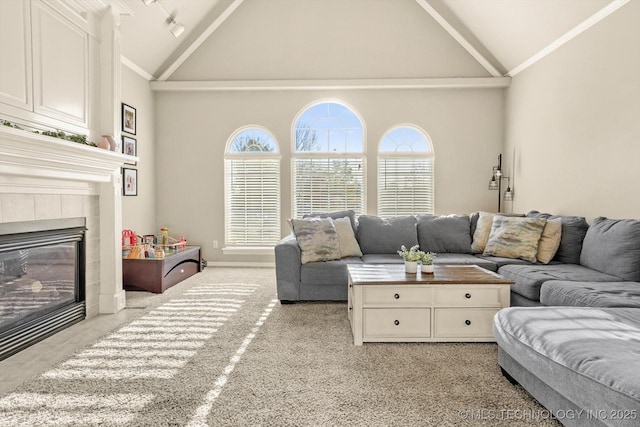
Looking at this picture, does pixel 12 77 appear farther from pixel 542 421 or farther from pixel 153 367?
pixel 542 421

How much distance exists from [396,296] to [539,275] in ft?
3.92

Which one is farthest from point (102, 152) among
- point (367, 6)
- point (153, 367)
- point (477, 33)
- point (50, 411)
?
point (477, 33)

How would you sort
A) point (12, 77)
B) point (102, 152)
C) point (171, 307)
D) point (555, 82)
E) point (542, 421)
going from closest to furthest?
1. point (542, 421)
2. point (12, 77)
3. point (102, 152)
4. point (171, 307)
5. point (555, 82)

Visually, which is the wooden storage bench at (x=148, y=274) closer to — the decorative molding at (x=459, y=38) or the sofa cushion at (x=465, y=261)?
the sofa cushion at (x=465, y=261)

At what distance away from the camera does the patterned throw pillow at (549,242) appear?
3.89 m

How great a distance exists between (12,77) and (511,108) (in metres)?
5.64

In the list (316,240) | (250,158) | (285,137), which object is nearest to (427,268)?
(316,240)

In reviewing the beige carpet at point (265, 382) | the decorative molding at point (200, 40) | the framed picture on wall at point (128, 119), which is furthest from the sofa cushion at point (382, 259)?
the decorative molding at point (200, 40)

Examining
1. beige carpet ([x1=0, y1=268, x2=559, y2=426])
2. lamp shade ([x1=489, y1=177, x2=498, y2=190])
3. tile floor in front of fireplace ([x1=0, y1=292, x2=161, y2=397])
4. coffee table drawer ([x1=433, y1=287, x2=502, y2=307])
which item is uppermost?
lamp shade ([x1=489, y1=177, x2=498, y2=190])

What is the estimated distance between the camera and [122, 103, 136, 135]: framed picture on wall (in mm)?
5250

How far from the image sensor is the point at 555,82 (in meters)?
4.64

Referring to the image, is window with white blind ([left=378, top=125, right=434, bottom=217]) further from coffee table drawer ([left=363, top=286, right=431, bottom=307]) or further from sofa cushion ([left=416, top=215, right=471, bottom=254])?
coffee table drawer ([left=363, top=286, right=431, bottom=307])

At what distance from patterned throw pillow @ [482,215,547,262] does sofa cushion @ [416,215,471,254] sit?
0.96ft

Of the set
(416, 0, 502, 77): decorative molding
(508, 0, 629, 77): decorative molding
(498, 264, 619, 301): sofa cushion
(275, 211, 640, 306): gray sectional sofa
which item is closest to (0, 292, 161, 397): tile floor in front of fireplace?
(275, 211, 640, 306): gray sectional sofa
